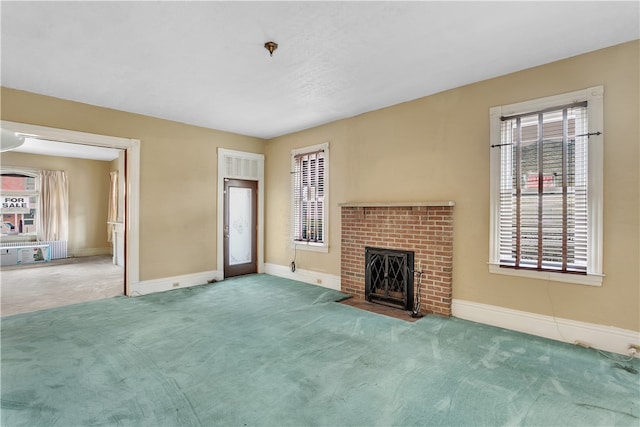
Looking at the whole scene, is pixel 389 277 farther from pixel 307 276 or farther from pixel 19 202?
pixel 19 202

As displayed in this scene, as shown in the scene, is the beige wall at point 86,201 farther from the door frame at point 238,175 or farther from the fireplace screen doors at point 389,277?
the fireplace screen doors at point 389,277

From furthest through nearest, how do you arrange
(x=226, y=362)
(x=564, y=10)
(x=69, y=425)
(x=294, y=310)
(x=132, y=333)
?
1. (x=294, y=310)
2. (x=132, y=333)
3. (x=226, y=362)
4. (x=564, y=10)
5. (x=69, y=425)

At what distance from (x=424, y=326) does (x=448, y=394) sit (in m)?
1.34

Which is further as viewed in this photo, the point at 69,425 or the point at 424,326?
the point at 424,326

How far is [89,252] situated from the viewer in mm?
9203

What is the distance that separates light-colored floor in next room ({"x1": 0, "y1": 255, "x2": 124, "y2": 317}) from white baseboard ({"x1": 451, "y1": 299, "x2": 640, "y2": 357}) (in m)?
5.19

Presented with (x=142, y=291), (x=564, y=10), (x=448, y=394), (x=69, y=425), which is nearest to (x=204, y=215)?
(x=142, y=291)

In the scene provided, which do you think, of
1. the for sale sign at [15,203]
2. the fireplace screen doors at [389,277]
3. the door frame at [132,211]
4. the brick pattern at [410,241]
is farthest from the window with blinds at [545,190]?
the for sale sign at [15,203]

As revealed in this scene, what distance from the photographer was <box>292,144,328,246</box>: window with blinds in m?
5.57

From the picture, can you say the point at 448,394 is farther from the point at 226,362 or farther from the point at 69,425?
the point at 69,425

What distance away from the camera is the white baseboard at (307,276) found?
17.5 ft

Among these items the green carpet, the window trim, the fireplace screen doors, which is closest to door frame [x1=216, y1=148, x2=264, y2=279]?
the green carpet

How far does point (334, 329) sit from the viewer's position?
3.47 metres

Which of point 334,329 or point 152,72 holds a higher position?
point 152,72
